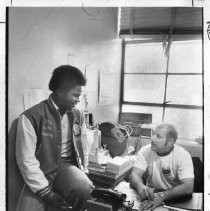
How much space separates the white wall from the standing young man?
77 millimetres

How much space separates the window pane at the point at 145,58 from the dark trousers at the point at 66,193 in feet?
2.12

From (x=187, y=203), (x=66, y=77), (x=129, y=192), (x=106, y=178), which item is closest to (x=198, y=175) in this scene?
(x=187, y=203)

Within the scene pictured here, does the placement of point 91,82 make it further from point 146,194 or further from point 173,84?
point 146,194

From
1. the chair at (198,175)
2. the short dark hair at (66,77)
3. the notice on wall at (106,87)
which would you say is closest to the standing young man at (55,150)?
the short dark hair at (66,77)

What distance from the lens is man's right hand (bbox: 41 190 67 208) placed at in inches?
52.4

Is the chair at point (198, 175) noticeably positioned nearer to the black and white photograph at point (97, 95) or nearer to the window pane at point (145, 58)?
the black and white photograph at point (97, 95)

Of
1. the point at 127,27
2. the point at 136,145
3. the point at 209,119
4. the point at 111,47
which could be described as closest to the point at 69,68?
the point at 111,47

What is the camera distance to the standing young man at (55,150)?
1302mm

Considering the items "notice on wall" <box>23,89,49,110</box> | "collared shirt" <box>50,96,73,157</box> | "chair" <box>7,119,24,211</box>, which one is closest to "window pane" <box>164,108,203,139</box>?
"collared shirt" <box>50,96,73,157</box>

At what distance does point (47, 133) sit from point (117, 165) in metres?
0.41

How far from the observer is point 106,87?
141cm

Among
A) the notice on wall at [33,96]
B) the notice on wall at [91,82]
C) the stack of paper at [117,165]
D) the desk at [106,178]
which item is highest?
the notice on wall at [91,82]

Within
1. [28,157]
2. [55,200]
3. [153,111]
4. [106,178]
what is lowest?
[55,200]

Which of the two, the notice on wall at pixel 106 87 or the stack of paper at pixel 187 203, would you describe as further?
the notice on wall at pixel 106 87
